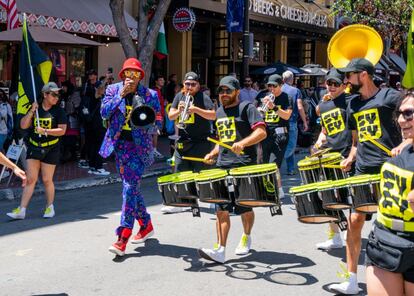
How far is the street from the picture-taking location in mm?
5531

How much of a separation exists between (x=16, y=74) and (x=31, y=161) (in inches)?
328

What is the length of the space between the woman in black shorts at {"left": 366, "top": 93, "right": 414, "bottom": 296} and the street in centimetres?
197

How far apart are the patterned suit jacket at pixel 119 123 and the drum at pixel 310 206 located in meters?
1.93

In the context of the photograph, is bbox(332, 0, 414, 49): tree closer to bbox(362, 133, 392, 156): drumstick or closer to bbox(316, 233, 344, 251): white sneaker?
bbox(316, 233, 344, 251): white sneaker

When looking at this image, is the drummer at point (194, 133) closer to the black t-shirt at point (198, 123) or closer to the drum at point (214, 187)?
the black t-shirt at point (198, 123)

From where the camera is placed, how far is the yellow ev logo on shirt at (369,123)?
5.23 metres

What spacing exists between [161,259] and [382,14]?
18326 millimetres

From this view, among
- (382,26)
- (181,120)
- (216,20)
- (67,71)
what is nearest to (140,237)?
(181,120)

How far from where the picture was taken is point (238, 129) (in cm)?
616

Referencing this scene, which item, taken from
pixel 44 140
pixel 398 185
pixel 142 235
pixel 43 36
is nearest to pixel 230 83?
pixel 142 235

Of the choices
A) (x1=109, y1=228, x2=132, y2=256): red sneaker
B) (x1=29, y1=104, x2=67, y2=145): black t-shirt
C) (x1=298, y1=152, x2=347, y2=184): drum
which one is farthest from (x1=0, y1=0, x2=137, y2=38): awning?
(x1=298, y1=152, x2=347, y2=184): drum

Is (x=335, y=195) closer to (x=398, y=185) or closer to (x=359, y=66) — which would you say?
(x=359, y=66)

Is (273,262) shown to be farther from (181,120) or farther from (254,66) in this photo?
(254,66)

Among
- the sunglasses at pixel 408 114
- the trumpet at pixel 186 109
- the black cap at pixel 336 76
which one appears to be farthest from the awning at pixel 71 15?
the sunglasses at pixel 408 114
